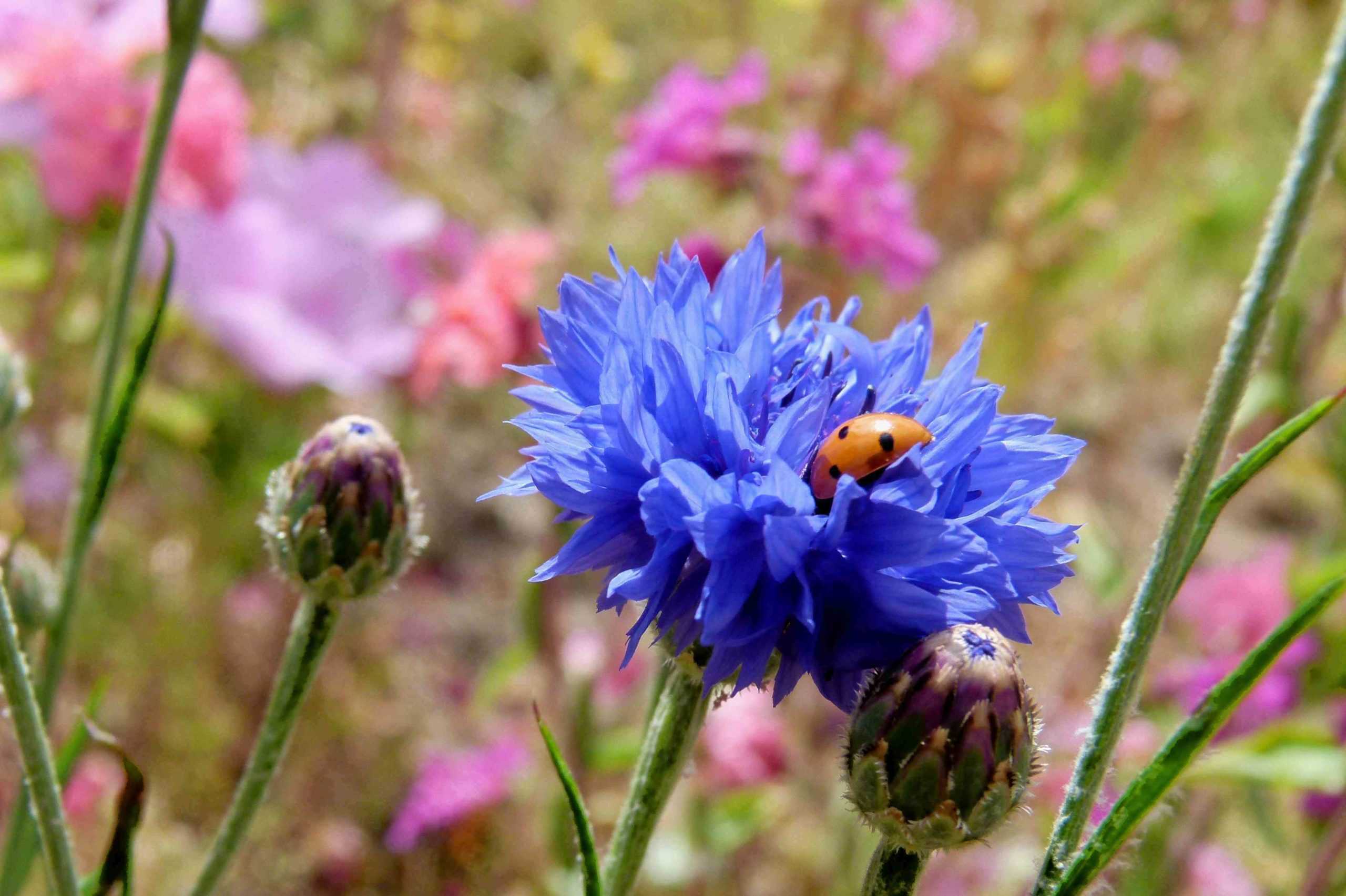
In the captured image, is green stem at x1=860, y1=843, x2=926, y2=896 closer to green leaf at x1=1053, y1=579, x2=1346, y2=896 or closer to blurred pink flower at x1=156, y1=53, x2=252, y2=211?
green leaf at x1=1053, y1=579, x2=1346, y2=896

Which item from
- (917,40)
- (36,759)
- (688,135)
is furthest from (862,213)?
(36,759)

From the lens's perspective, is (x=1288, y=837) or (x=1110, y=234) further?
(x=1110, y=234)

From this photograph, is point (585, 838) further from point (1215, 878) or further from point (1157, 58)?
point (1157, 58)

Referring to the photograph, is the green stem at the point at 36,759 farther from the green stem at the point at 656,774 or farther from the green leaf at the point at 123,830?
the green stem at the point at 656,774

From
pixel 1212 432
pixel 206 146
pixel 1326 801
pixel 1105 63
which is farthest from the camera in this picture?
pixel 1105 63

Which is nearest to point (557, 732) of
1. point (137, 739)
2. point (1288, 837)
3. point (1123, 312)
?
point (137, 739)

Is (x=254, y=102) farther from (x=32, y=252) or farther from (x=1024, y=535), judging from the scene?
(x=1024, y=535)

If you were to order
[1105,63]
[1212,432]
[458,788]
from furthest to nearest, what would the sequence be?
[1105,63] → [458,788] → [1212,432]

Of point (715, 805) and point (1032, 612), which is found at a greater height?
point (1032, 612)
